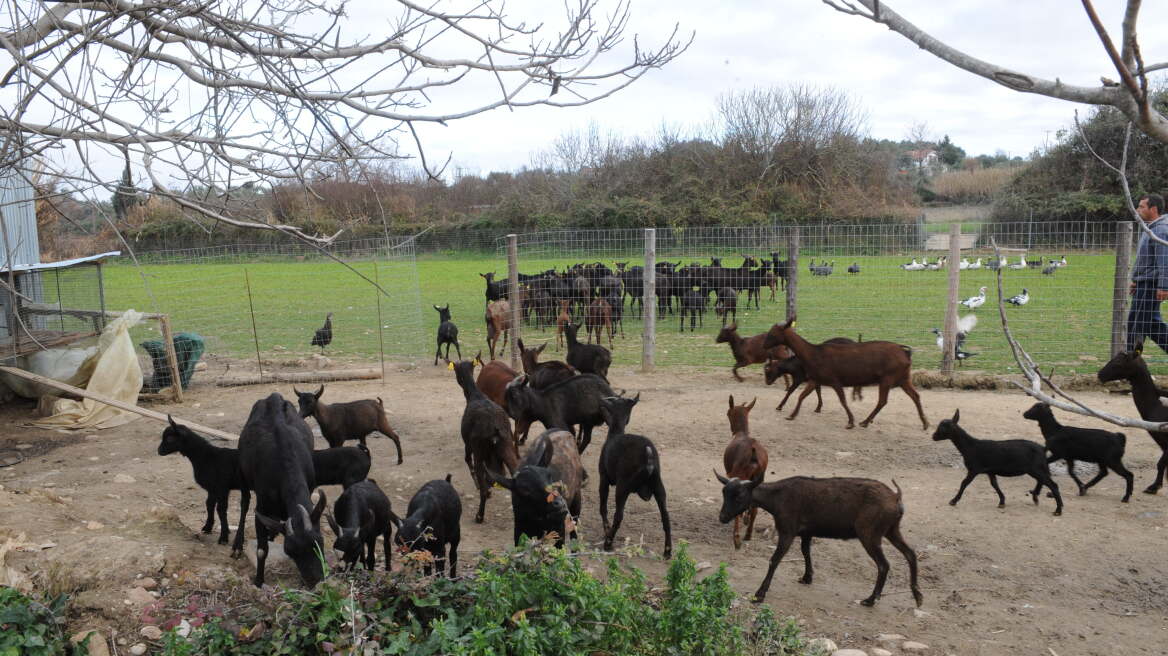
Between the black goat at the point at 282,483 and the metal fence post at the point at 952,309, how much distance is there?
27.6 feet

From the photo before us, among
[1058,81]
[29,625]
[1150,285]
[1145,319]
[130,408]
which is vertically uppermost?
[1058,81]

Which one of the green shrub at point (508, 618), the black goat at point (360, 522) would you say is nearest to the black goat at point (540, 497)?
the green shrub at point (508, 618)

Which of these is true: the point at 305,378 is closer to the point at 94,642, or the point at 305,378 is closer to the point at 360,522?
the point at 360,522

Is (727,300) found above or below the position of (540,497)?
above

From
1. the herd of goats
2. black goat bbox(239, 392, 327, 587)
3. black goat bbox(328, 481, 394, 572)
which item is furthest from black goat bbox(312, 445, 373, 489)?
black goat bbox(328, 481, 394, 572)

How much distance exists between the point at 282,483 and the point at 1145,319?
1022 centimetres

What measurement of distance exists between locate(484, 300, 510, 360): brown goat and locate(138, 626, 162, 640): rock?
9010 mm

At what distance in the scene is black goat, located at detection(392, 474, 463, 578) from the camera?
486 cm

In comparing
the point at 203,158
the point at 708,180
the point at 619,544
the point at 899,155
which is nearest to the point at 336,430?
the point at 619,544

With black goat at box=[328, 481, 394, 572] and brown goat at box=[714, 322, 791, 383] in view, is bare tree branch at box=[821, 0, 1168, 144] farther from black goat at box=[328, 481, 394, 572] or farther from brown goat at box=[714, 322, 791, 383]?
brown goat at box=[714, 322, 791, 383]

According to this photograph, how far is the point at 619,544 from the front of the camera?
6.11 metres

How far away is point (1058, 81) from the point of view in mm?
1977

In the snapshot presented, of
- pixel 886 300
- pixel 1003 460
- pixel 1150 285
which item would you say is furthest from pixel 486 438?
pixel 886 300

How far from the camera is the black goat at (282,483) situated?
4.68 meters
